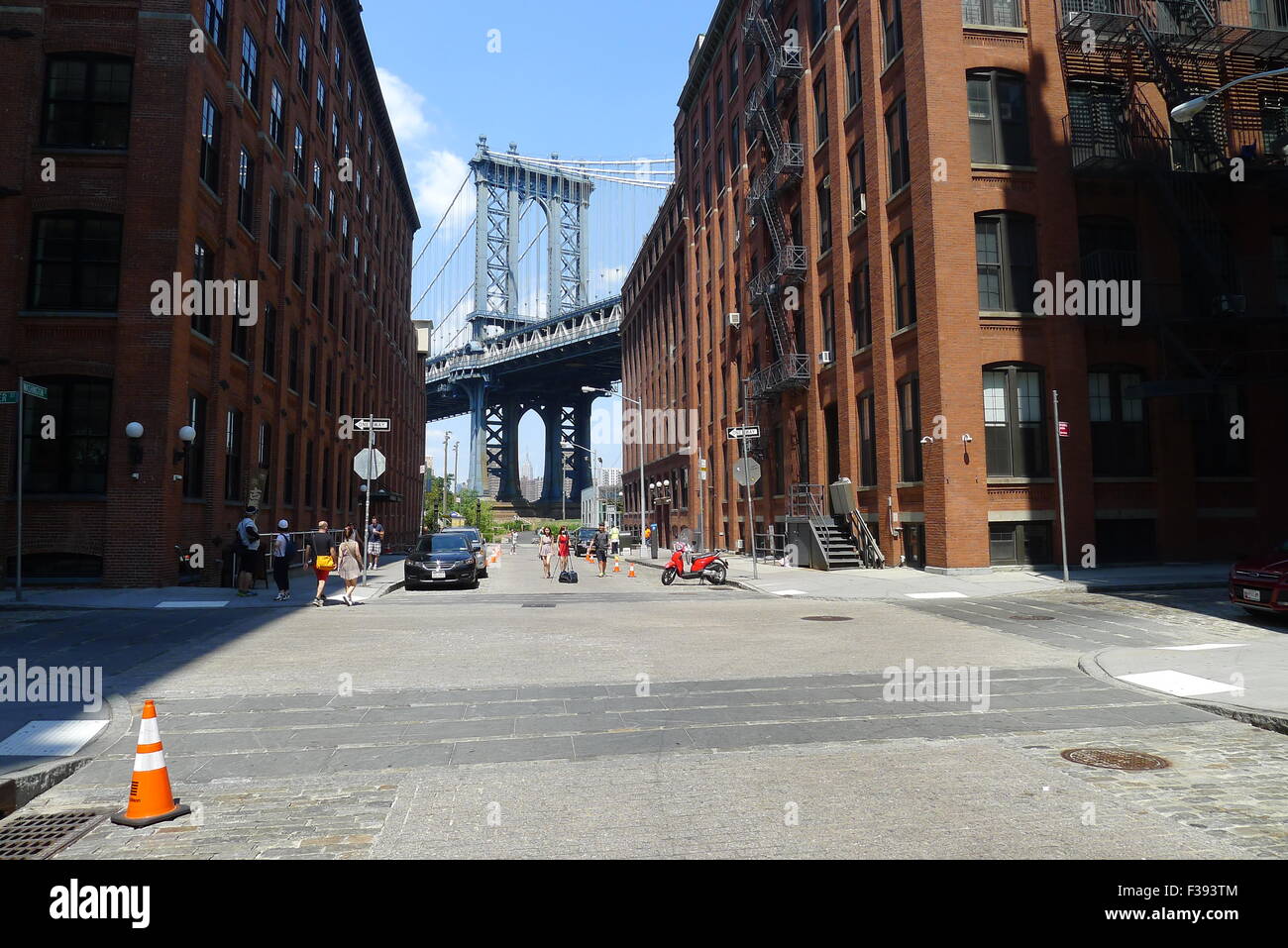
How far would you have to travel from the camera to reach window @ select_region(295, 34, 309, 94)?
32275 mm

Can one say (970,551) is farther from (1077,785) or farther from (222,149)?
(222,149)

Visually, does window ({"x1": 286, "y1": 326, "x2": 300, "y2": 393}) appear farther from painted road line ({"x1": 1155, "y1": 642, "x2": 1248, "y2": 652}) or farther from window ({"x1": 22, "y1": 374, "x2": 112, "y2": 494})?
painted road line ({"x1": 1155, "y1": 642, "x2": 1248, "y2": 652})

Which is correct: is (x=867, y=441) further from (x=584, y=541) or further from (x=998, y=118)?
(x=584, y=541)

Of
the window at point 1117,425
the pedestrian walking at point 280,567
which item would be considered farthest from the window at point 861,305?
the pedestrian walking at point 280,567

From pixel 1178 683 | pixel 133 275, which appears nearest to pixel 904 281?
pixel 1178 683

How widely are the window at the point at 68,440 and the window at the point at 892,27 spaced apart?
24.0 m

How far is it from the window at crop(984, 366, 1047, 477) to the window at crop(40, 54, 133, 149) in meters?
23.6

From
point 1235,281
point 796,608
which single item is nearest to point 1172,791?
point 796,608

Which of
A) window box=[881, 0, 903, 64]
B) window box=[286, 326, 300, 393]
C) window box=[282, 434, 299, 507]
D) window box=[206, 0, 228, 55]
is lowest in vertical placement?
window box=[282, 434, 299, 507]

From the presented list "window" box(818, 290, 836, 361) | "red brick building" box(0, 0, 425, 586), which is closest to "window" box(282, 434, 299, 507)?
"red brick building" box(0, 0, 425, 586)

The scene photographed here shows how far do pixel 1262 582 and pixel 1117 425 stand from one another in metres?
11.9

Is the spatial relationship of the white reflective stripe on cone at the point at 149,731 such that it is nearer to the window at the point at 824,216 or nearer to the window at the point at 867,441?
the window at the point at 867,441

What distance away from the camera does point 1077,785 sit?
542 cm

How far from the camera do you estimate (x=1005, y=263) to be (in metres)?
23.8
